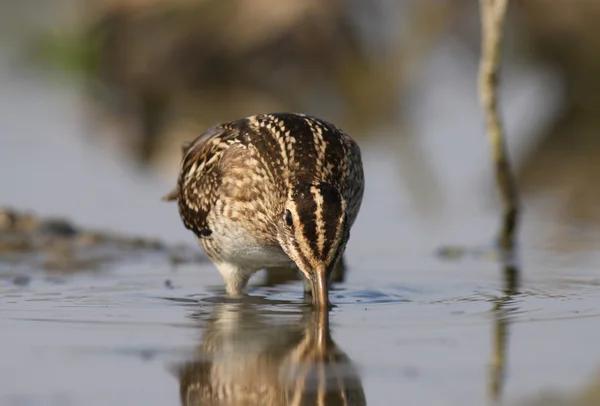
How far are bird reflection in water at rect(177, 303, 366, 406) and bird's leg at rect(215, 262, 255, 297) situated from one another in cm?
88

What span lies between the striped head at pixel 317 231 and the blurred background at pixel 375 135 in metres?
0.48

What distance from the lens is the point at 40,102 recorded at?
2348 centimetres

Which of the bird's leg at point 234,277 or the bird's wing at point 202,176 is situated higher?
the bird's wing at point 202,176

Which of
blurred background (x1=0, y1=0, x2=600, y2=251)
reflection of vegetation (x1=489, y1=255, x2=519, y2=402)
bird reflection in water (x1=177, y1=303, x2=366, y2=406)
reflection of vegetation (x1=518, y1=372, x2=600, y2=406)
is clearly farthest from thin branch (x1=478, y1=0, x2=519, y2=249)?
reflection of vegetation (x1=518, y1=372, x2=600, y2=406)

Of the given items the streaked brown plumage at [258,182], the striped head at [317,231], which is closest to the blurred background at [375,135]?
the striped head at [317,231]

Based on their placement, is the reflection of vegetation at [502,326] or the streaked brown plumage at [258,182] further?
the streaked brown plumage at [258,182]

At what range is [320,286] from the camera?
348 inches

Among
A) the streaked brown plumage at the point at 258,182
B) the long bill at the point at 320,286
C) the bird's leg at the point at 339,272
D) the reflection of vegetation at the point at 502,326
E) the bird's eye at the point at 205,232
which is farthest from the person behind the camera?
the bird's leg at the point at 339,272

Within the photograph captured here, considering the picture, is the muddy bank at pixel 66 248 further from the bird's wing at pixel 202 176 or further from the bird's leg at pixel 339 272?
the bird's leg at pixel 339 272

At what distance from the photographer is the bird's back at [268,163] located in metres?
9.95

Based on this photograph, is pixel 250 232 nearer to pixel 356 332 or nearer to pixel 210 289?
pixel 210 289

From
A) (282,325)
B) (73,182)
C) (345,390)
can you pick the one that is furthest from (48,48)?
(345,390)

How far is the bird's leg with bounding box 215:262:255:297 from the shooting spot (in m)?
10.3

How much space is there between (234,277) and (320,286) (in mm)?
1588
